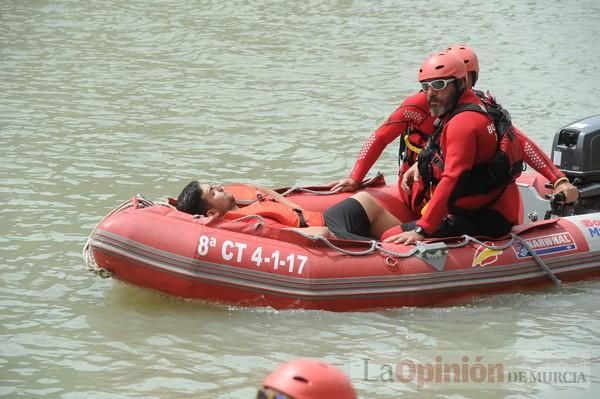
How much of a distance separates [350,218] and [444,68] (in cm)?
100

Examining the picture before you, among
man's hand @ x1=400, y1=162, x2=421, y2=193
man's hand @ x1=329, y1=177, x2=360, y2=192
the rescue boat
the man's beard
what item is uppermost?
the man's beard

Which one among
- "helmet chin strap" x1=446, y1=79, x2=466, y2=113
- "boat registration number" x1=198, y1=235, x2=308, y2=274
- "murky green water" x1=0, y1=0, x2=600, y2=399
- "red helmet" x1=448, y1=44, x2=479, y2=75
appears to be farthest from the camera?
"red helmet" x1=448, y1=44, x2=479, y2=75

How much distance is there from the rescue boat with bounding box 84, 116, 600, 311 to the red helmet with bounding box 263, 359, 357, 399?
270 cm

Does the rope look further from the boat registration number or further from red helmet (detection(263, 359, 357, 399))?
red helmet (detection(263, 359, 357, 399))

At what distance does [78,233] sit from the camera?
6836mm

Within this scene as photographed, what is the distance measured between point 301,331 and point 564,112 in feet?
17.1

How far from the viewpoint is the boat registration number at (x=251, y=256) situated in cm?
555

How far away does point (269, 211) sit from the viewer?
19.5ft

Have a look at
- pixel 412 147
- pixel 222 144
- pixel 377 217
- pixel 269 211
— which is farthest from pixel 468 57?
pixel 222 144

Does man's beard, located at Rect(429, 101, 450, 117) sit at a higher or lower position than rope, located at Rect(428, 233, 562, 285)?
higher

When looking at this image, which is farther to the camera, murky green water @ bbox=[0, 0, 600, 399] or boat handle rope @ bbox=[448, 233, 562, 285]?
boat handle rope @ bbox=[448, 233, 562, 285]

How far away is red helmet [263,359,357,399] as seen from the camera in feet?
9.11

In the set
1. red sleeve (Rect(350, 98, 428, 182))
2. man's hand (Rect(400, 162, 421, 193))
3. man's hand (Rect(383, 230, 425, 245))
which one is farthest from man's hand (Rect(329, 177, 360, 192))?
man's hand (Rect(383, 230, 425, 245))

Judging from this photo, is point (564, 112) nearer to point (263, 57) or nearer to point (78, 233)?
point (263, 57)
